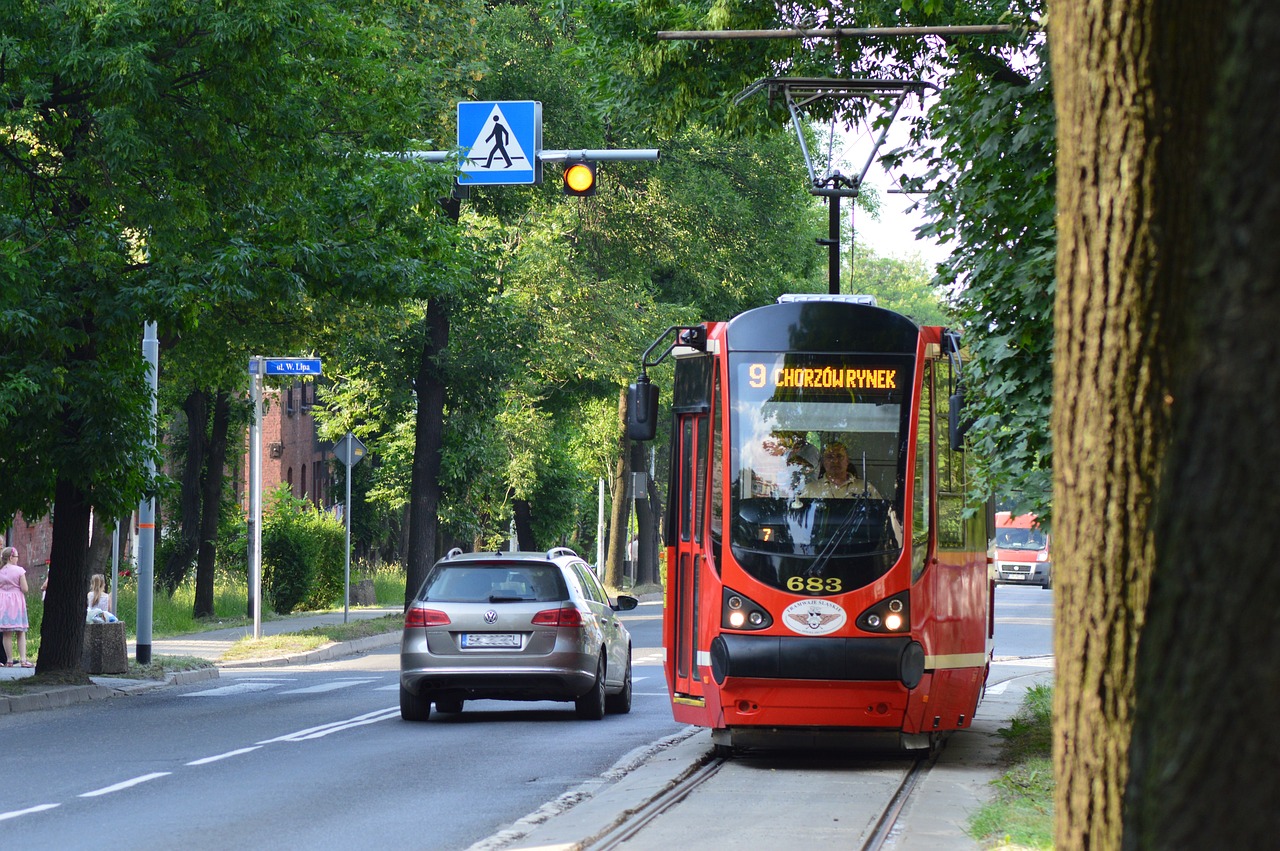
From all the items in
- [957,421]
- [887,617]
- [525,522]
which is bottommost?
[525,522]

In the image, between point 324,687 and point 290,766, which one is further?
point 324,687

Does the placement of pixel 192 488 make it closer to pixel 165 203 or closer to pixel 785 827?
pixel 165 203

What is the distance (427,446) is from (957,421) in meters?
23.8

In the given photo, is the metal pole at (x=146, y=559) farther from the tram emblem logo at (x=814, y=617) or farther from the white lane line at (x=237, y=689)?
the tram emblem logo at (x=814, y=617)

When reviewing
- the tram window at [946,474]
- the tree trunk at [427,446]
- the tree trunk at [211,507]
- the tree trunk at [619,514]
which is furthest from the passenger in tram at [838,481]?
the tree trunk at [619,514]

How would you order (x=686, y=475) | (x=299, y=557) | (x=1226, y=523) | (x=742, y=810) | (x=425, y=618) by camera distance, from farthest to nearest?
(x=299, y=557) → (x=425, y=618) → (x=686, y=475) → (x=742, y=810) → (x=1226, y=523)

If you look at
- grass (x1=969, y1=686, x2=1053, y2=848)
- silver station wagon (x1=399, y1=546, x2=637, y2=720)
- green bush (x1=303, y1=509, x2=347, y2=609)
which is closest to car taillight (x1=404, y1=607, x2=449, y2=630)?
silver station wagon (x1=399, y1=546, x2=637, y2=720)

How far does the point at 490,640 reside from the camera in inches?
683

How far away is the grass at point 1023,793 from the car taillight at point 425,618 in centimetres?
528

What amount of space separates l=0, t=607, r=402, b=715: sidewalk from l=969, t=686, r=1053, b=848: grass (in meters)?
10.2

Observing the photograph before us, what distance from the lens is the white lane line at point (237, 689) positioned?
21266mm

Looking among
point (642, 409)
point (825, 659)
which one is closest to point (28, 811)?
point (642, 409)

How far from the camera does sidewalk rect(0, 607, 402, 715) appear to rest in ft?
64.4

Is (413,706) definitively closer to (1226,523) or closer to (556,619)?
(556,619)
